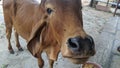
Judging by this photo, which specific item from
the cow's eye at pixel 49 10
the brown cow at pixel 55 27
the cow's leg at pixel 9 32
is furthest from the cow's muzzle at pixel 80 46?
the cow's leg at pixel 9 32

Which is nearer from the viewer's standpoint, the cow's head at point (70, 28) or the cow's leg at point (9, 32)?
the cow's head at point (70, 28)

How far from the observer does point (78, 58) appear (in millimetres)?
1634

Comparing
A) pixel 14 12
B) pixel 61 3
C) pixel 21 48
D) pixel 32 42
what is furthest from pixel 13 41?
pixel 61 3

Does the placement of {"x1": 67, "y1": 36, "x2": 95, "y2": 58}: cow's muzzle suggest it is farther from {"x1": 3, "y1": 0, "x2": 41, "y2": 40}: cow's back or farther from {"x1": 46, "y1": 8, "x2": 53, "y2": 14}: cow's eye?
{"x1": 3, "y1": 0, "x2": 41, "y2": 40}: cow's back

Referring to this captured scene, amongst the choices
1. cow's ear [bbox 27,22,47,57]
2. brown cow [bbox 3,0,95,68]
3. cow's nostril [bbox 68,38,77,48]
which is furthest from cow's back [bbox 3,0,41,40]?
cow's nostril [bbox 68,38,77,48]

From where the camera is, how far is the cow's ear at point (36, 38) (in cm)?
232

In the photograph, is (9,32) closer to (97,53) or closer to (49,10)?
(97,53)

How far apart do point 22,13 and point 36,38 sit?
0.54 meters

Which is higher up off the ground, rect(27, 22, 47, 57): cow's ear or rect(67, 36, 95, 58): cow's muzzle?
rect(67, 36, 95, 58): cow's muzzle

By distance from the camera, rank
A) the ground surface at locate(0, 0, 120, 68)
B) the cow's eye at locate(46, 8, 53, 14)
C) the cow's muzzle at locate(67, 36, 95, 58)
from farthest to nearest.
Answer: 1. the ground surface at locate(0, 0, 120, 68)
2. the cow's eye at locate(46, 8, 53, 14)
3. the cow's muzzle at locate(67, 36, 95, 58)

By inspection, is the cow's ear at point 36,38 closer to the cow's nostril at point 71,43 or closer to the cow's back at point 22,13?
the cow's back at point 22,13

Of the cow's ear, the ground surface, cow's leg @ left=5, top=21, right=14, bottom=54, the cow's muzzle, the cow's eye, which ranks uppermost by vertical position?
the cow's eye

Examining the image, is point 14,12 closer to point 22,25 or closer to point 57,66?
point 22,25

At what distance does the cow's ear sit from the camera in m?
2.32
